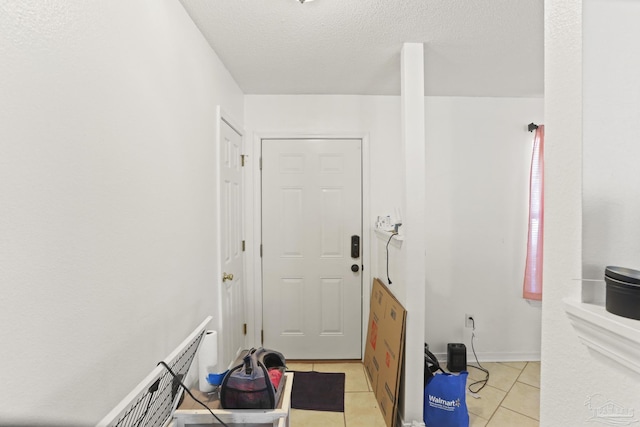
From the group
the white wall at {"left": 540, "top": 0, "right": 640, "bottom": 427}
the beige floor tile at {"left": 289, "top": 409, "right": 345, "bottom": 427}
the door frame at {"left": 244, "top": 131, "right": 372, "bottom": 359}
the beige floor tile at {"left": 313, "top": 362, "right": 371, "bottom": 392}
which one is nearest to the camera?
the white wall at {"left": 540, "top": 0, "right": 640, "bottom": 427}

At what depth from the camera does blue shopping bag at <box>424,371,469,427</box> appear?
78.8 inches

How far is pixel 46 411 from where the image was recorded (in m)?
0.81

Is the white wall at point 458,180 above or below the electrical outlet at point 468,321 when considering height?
above

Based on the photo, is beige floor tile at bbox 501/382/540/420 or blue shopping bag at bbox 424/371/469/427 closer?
blue shopping bag at bbox 424/371/469/427

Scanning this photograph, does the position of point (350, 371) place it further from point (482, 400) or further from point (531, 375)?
point (531, 375)

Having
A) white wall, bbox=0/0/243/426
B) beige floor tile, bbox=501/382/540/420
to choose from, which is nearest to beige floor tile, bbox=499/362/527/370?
beige floor tile, bbox=501/382/540/420

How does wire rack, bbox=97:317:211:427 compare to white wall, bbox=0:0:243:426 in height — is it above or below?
below

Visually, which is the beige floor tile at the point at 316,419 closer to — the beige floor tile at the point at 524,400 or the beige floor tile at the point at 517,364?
the beige floor tile at the point at 524,400

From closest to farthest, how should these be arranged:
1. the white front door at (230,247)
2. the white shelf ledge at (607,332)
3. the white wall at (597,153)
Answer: the white shelf ledge at (607,332) < the white wall at (597,153) < the white front door at (230,247)

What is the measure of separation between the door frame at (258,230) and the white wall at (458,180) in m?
0.06

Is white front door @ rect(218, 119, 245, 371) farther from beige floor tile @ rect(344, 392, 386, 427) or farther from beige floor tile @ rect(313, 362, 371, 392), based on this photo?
beige floor tile @ rect(344, 392, 386, 427)

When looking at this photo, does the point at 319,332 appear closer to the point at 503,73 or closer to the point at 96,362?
the point at 96,362

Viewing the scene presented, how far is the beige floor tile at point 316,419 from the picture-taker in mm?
2156

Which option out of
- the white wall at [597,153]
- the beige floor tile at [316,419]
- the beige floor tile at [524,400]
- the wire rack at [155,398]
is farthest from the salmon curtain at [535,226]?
the wire rack at [155,398]
